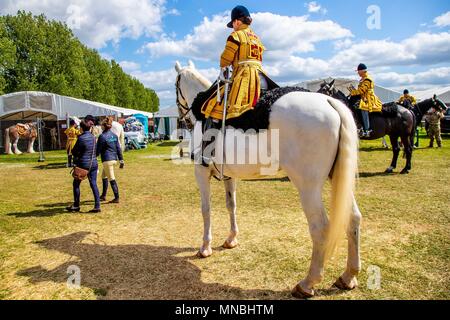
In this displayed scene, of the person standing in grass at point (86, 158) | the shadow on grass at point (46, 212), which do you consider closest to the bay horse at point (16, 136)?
the shadow on grass at point (46, 212)

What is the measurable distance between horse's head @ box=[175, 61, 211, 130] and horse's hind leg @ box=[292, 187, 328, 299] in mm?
2184

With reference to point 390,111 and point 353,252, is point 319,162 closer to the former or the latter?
point 353,252

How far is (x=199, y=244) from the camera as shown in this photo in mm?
5047

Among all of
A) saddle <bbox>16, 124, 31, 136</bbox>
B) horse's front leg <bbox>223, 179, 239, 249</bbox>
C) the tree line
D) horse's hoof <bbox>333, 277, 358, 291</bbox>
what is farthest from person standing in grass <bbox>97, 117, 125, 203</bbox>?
the tree line

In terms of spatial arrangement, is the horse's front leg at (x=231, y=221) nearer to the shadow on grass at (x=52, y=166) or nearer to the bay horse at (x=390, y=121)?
the bay horse at (x=390, y=121)

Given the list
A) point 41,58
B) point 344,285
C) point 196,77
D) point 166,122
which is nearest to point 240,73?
point 196,77

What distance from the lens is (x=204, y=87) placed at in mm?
4777

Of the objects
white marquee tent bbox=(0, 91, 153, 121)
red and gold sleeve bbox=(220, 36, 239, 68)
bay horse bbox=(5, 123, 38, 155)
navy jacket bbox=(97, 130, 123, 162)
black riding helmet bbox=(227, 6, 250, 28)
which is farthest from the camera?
Result: white marquee tent bbox=(0, 91, 153, 121)

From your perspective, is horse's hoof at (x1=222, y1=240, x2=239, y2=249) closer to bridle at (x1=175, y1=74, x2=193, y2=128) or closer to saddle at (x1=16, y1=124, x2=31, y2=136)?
bridle at (x1=175, y1=74, x2=193, y2=128)

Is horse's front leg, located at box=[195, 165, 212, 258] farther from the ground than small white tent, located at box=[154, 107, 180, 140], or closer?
closer

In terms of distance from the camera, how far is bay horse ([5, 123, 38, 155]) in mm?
22172
